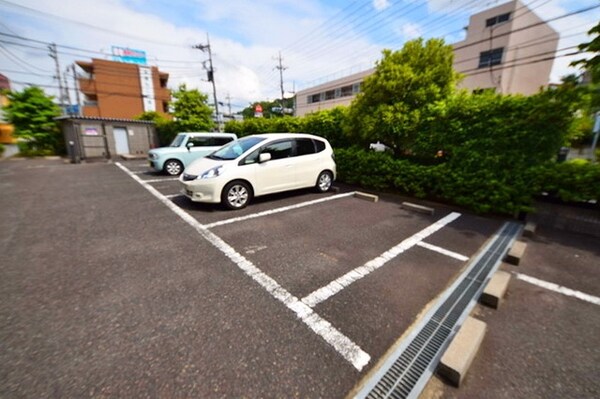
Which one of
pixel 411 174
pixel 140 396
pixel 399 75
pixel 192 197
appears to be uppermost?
pixel 399 75

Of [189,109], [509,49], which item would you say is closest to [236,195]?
[189,109]

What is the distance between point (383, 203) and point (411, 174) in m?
1.11

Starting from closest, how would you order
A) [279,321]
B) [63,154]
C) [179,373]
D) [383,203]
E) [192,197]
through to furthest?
1. [179,373]
2. [279,321]
3. [192,197]
4. [383,203]
5. [63,154]

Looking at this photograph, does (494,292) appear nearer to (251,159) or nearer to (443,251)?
(443,251)

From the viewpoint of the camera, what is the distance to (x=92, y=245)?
362 cm

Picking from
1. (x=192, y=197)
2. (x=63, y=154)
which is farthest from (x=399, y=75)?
(x=63, y=154)

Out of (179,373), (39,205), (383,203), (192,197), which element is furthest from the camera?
(383,203)

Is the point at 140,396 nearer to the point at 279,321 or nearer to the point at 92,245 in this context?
the point at 279,321

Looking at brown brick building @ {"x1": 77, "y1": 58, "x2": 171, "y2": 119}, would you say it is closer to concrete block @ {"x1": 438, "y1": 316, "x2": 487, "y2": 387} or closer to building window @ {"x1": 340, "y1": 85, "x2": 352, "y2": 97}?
building window @ {"x1": 340, "y1": 85, "x2": 352, "y2": 97}

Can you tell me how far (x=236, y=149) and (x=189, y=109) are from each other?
13.4 meters

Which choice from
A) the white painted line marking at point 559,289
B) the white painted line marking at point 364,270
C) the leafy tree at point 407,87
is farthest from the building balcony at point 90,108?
the white painted line marking at point 559,289

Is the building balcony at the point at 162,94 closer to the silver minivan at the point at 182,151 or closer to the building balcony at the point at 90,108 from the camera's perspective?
the building balcony at the point at 90,108

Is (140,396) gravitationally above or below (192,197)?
below

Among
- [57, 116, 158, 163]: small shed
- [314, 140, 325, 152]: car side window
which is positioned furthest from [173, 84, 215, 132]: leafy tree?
[314, 140, 325, 152]: car side window
